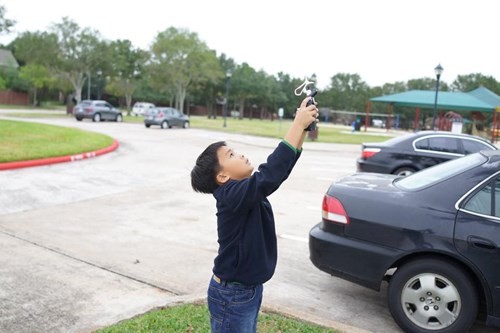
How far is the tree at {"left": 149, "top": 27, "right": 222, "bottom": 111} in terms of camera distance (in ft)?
171

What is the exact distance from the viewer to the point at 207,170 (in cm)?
234

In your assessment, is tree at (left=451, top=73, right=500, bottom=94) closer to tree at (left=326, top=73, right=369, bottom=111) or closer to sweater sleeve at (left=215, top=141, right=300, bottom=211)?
tree at (left=326, top=73, right=369, bottom=111)

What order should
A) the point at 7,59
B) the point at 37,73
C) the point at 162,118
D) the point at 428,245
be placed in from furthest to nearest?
1. the point at 7,59
2. the point at 37,73
3. the point at 162,118
4. the point at 428,245

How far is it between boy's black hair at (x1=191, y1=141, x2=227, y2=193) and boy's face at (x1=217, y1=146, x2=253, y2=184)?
0.03 meters

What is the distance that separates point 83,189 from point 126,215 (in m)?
2.36

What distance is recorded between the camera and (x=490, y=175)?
12.9 ft

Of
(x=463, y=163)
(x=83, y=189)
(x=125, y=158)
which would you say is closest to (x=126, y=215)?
(x=83, y=189)

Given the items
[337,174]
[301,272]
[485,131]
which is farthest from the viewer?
[485,131]

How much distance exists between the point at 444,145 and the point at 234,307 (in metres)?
9.47

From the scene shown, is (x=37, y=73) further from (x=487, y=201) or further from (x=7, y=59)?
(x=487, y=201)

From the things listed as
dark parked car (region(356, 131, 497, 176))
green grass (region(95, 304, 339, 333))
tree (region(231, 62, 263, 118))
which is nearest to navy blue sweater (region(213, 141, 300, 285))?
green grass (region(95, 304, 339, 333))

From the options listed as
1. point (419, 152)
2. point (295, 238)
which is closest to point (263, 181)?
point (295, 238)

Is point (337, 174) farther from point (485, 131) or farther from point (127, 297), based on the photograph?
point (485, 131)

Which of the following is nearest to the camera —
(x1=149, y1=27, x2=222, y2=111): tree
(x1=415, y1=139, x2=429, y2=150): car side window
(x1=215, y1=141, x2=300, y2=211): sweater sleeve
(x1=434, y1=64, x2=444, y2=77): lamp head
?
(x1=215, y1=141, x2=300, y2=211): sweater sleeve
